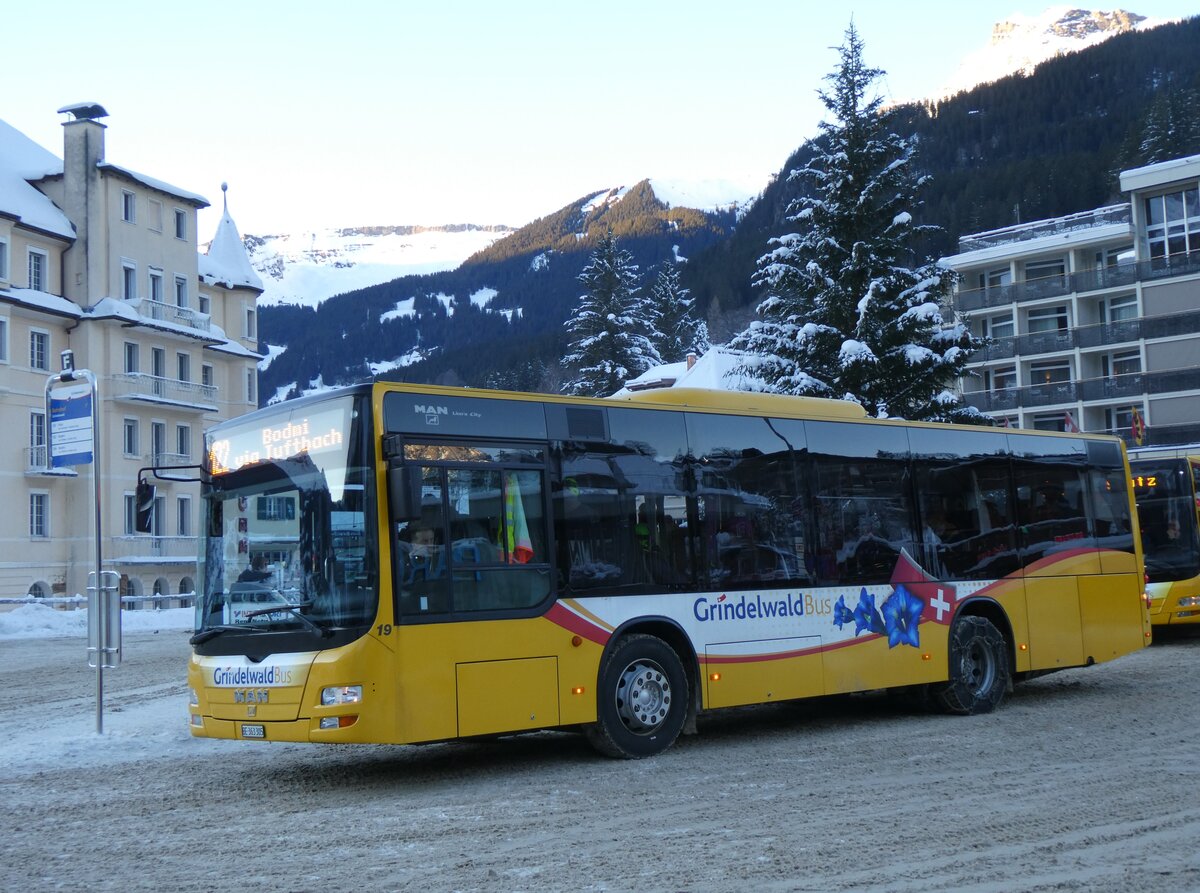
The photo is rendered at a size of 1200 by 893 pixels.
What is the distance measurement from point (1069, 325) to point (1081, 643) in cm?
6236

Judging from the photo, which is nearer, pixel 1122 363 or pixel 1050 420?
pixel 1122 363

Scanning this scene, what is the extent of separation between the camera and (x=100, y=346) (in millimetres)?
53844

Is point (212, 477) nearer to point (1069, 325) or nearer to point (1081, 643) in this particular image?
point (1081, 643)

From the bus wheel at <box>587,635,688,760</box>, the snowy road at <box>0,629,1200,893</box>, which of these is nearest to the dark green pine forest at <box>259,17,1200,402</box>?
the snowy road at <box>0,629,1200,893</box>

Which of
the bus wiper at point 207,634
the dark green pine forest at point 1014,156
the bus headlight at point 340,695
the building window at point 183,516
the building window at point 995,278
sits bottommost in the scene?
the bus headlight at point 340,695

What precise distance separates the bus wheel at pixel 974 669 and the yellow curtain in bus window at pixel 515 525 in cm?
566

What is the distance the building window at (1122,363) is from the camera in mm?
70375

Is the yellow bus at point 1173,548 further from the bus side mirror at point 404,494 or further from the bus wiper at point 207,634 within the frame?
the bus wiper at point 207,634

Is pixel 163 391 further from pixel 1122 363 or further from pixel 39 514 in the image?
pixel 1122 363

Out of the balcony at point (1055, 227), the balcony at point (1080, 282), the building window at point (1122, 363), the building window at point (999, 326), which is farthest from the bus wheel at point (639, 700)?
the building window at point (999, 326)

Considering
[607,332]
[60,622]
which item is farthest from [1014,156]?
[60,622]

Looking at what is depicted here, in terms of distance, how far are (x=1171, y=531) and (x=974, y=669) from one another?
10006 mm

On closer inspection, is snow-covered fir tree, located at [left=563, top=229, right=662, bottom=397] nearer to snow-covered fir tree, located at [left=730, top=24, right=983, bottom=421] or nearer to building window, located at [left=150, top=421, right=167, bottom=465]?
building window, located at [left=150, top=421, right=167, bottom=465]

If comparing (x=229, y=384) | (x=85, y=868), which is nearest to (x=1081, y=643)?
(x=85, y=868)
